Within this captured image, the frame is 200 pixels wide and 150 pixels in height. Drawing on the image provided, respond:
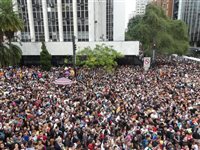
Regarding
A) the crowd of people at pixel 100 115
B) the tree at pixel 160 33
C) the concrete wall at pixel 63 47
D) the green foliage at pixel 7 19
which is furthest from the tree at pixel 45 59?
the tree at pixel 160 33

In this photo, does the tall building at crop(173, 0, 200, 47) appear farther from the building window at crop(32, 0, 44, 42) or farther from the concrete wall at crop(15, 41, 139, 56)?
the building window at crop(32, 0, 44, 42)

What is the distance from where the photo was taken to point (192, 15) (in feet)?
265

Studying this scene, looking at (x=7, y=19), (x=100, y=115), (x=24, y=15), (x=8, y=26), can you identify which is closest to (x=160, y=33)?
(x=8, y=26)

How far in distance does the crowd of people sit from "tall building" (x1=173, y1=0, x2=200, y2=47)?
60868mm

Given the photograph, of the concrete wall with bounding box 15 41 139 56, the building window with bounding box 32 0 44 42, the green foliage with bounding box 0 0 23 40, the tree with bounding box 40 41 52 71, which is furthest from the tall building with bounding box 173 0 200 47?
the green foliage with bounding box 0 0 23 40

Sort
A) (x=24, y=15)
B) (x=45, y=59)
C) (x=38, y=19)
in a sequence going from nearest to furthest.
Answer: (x=45, y=59) < (x=24, y=15) < (x=38, y=19)

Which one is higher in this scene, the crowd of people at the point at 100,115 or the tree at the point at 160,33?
the tree at the point at 160,33

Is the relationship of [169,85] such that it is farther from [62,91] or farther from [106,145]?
[106,145]

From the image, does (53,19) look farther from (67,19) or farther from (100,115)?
(100,115)

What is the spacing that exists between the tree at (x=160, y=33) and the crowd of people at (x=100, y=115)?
53.0 feet

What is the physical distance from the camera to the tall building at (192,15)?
7969 cm

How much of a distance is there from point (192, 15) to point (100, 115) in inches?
2981

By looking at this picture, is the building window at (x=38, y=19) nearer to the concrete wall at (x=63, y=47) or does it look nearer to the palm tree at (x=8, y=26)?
the concrete wall at (x=63, y=47)

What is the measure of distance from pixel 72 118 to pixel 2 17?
1655cm
